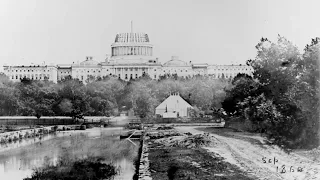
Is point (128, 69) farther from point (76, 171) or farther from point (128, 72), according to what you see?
point (76, 171)

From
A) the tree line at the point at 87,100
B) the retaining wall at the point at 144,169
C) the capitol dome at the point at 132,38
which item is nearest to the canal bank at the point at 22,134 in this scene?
the retaining wall at the point at 144,169

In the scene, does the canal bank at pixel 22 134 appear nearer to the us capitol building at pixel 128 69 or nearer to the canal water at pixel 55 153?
the canal water at pixel 55 153

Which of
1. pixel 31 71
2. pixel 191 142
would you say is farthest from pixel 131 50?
pixel 191 142

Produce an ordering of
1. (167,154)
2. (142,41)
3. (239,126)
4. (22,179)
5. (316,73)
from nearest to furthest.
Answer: (22,179), (167,154), (316,73), (239,126), (142,41)

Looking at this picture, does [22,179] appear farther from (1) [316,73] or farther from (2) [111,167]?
(1) [316,73]

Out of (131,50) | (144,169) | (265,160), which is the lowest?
(144,169)

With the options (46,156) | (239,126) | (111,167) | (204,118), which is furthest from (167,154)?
(204,118)

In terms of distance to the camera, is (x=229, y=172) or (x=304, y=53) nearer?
(x=229, y=172)
